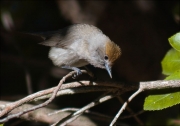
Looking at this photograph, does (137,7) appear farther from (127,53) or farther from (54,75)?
(54,75)

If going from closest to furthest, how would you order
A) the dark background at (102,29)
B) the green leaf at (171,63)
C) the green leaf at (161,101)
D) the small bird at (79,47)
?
the green leaf at (161,101), the green leaf at (171,63), the small bird at (79,47), the dark background at (102,29)

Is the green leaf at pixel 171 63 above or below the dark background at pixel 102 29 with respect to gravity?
below

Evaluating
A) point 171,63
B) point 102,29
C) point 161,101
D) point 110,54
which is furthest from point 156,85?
point 102,29

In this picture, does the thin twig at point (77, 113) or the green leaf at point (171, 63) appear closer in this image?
the thin twig at point (77, 113)

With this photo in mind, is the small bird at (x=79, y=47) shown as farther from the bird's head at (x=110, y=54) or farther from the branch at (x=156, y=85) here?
the branch at (x=156, y=85)

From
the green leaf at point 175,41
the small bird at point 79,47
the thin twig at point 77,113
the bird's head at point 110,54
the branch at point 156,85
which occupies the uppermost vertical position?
the small bird at point 79,47

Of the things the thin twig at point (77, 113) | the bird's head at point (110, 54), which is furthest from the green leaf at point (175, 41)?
the bird's head at point (110, 54)

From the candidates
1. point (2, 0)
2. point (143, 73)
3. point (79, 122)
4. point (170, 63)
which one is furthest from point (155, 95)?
point (2, 0)

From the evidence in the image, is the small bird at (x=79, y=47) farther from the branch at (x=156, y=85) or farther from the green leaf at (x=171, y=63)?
the branch at (x=156, y=85)

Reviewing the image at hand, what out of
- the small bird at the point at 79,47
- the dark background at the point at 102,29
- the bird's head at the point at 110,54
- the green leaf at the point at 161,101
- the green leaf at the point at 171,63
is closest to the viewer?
the green leaf at the point at 161,101
